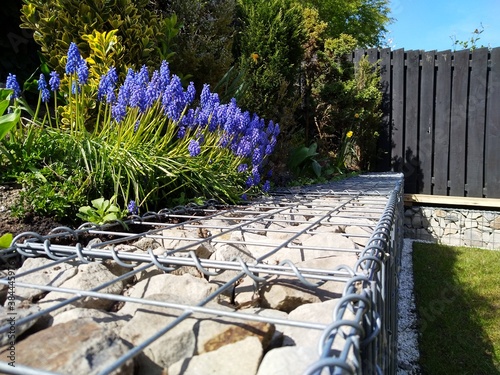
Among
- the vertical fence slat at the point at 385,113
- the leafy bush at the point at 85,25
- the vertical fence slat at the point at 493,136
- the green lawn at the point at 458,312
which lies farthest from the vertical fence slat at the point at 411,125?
the leafy bush at the point at 85,25

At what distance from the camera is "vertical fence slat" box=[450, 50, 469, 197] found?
18.1ft

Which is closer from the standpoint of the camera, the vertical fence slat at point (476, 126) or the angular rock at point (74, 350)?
the angular rock at point (74, 350)

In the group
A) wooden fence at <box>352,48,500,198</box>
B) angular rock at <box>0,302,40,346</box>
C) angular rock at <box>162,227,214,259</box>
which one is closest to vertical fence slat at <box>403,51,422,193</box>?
wooden fence at <box>352,48,500,198</box>

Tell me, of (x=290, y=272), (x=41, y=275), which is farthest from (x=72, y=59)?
(x=290, y=272)

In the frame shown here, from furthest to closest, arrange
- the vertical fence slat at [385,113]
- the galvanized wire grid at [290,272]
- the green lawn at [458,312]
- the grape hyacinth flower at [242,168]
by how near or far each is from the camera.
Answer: the vertical fence slat at [385,113]
the grape hyacinth flower at [242,168]
the green lawn at [458,312]
the galvanized wire grid at [290,272]

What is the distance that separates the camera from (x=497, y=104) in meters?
5.44

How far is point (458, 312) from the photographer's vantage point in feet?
9.24

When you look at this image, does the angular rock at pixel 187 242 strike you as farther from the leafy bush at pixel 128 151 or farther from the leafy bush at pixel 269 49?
the leafy bush at pixel 269 49

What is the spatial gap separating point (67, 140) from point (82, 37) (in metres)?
0.91

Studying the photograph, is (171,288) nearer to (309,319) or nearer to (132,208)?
(309,319)

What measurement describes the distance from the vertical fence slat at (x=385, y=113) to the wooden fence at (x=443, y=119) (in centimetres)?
1

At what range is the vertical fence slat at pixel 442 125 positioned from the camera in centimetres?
563

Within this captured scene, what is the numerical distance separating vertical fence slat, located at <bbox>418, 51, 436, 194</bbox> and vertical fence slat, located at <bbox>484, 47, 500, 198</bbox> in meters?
0.72

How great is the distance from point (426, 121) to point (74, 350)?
6096 millimetres
